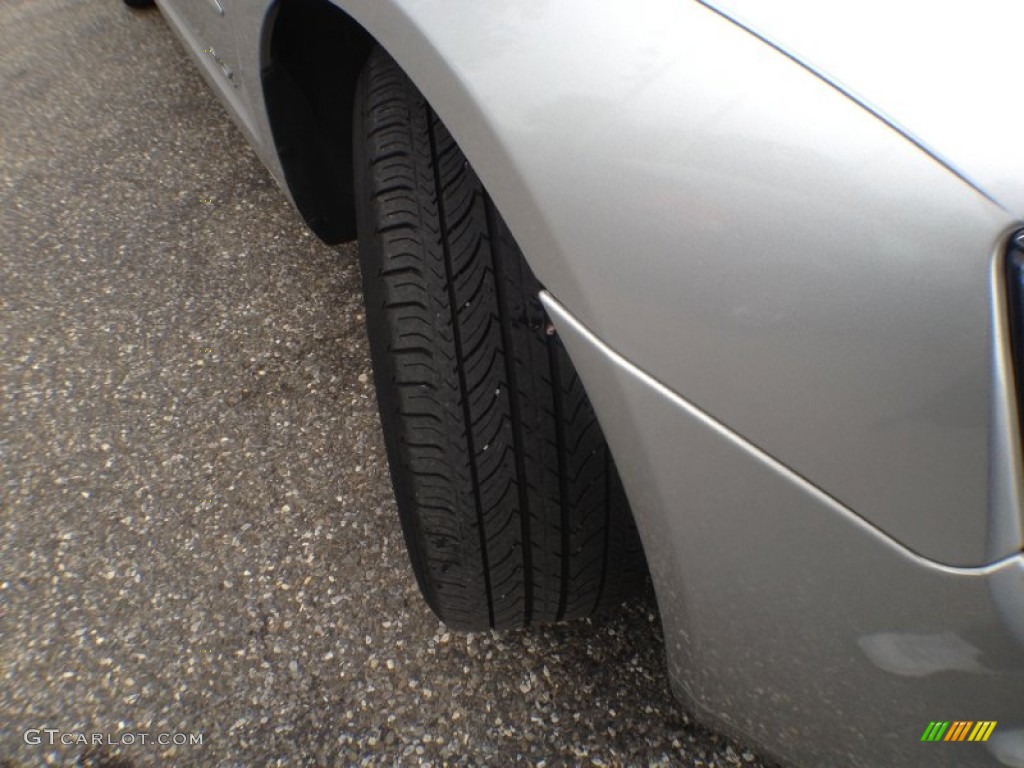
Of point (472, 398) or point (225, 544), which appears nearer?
point (472, 398)

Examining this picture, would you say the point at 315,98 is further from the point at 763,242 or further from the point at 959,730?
the point at 959,730

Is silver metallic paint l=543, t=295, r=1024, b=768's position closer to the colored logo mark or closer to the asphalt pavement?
the colored logo mark

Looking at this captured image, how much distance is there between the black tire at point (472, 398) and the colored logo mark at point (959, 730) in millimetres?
434

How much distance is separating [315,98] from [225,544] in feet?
2.93

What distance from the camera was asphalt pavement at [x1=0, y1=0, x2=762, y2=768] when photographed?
1228mm

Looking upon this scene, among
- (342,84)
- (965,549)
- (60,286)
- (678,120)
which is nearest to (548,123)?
(678,120)

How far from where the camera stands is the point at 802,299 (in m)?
0.62

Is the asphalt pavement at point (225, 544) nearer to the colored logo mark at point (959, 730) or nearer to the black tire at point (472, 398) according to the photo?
the black tire at point (472, 398)

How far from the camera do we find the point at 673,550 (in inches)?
31.9

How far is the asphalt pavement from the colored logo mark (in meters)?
0.51

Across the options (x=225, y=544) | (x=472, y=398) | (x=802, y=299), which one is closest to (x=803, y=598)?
(x=802, y=299)

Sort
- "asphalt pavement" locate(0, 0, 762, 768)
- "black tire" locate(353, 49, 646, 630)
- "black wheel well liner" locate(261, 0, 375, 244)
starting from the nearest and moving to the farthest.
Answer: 1. "black tire" locate(353, 49, 646, 630)
2. "asphalt pavement" locate(0, 0, 762, 768)
3. "black wheel well liner" locate(261, 0, 375, 244)

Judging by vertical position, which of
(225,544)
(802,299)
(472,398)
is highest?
(802,299)

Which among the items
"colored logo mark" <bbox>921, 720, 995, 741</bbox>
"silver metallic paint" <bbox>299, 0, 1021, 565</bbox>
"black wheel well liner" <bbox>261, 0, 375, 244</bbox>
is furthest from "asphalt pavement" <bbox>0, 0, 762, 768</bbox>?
"silver metallic paint" <bbox>299, 0, 1021, 565</bbox>
